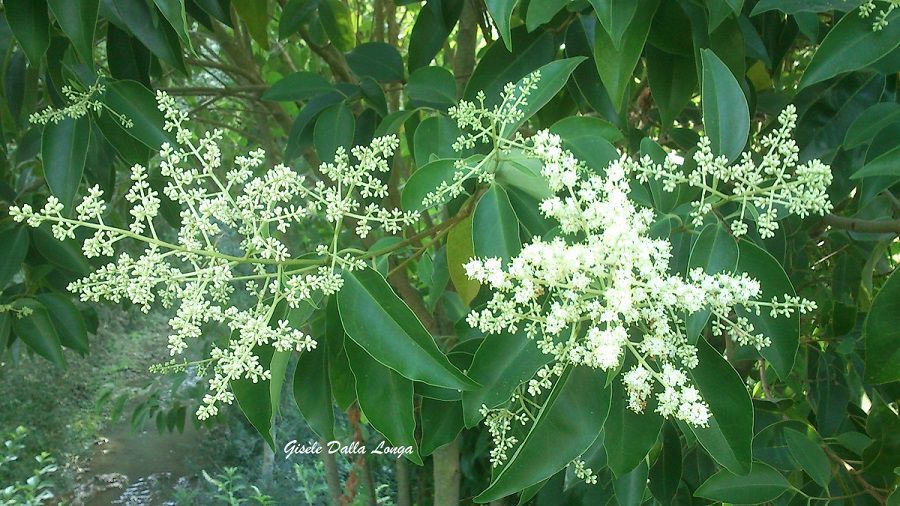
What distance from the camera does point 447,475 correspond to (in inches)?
64.9

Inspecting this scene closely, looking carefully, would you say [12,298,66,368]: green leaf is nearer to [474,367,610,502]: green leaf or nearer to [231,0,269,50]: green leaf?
[231,0,269,50]: green leaf

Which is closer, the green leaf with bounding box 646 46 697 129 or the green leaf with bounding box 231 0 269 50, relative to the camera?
the green leaf with bounding box 646 46 697 129

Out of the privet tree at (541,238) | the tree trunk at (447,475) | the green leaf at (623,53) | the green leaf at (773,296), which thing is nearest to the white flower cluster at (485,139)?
the privet tree at (541,238)

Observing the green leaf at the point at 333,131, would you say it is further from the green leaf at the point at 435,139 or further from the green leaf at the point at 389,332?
the green leaf at the point at 389,332

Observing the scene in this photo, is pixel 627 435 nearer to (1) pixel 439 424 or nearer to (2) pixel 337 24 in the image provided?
(1) pixel 439 424

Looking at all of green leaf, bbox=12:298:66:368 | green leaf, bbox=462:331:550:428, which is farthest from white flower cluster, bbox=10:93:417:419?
green leaf, bbox=12:298:66:368

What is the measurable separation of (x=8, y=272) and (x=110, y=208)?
2.30 ft

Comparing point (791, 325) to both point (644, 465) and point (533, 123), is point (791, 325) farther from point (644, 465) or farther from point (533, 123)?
point (533, 123)

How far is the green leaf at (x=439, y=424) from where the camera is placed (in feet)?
2.81

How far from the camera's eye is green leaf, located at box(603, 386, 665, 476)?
2.19 ft

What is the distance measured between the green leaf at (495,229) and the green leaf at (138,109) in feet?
1.57

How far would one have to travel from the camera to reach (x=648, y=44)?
99cm

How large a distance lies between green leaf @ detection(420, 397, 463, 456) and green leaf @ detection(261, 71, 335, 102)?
0.59m

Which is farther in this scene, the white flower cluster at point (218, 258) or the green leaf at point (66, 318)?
the green leaf at point (66, 318)
